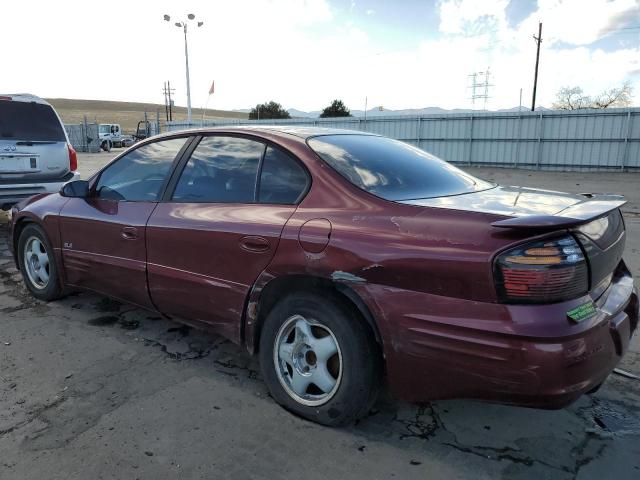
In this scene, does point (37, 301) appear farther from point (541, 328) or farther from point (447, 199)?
point (541, 328)

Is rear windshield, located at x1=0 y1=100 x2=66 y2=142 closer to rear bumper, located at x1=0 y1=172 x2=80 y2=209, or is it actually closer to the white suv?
the white suv

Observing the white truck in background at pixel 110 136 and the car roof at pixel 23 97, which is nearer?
the car roof at pixel 23 97

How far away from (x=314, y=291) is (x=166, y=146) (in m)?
1.74

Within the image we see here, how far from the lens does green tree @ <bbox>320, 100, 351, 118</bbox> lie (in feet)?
161

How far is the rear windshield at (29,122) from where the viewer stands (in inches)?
273

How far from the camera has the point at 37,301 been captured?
15.0 feet

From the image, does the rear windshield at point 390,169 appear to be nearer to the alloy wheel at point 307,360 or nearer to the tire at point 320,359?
the tire at point 320,359

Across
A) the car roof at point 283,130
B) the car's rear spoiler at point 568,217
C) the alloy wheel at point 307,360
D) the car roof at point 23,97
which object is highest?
the car roof at point 23,97

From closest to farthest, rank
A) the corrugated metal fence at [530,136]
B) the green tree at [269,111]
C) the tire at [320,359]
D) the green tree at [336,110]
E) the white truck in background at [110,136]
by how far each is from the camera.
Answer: the tire at [320,359], the corrugated metal fence at [530,136], the white truck in background at [110,136], the green tree at [336,110], the green tree at [269,111]

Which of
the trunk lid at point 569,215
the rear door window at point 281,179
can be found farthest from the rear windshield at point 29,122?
the trunk lid at point 569,215

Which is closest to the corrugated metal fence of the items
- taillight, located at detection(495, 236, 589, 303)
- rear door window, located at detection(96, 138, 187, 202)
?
rear door window, located at detection(96, 138, 187, 202)

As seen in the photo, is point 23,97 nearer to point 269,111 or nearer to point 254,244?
point 254,244

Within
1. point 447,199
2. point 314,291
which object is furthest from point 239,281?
point 447,199

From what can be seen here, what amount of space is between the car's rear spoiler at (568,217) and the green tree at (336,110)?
157 ft
